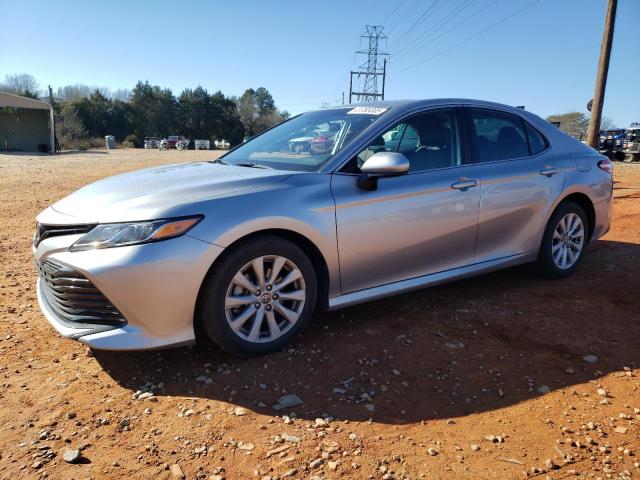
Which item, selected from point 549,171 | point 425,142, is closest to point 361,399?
point 425,142

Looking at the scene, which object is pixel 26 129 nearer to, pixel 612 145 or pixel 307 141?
pixel 612 145

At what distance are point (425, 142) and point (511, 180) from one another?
2.86ft

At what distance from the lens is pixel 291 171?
337 centimetres

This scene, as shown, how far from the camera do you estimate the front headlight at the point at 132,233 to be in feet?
8.83

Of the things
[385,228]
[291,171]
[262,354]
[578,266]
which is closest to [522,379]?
[385,228]

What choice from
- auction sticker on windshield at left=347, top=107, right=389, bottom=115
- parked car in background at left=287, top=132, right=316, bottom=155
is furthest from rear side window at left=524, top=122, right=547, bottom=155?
parked car in background at left=287, top=132, right=316, bottom=155

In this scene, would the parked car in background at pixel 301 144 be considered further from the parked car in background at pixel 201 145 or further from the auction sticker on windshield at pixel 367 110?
the parked car in background at pixel 201 145

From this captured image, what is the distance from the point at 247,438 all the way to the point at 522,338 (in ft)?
6.91

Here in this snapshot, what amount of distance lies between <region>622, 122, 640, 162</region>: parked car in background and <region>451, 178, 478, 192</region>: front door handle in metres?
25.1

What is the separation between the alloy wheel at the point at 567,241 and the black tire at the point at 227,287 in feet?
8.69

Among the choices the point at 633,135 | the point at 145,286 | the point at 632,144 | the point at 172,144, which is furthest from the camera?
the point at 172,144

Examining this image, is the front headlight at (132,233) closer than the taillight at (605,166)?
Yes

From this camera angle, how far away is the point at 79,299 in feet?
9.08

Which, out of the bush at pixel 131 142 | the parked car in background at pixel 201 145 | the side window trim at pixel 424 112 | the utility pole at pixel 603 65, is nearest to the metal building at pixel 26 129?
the bush at pixel 131 142
